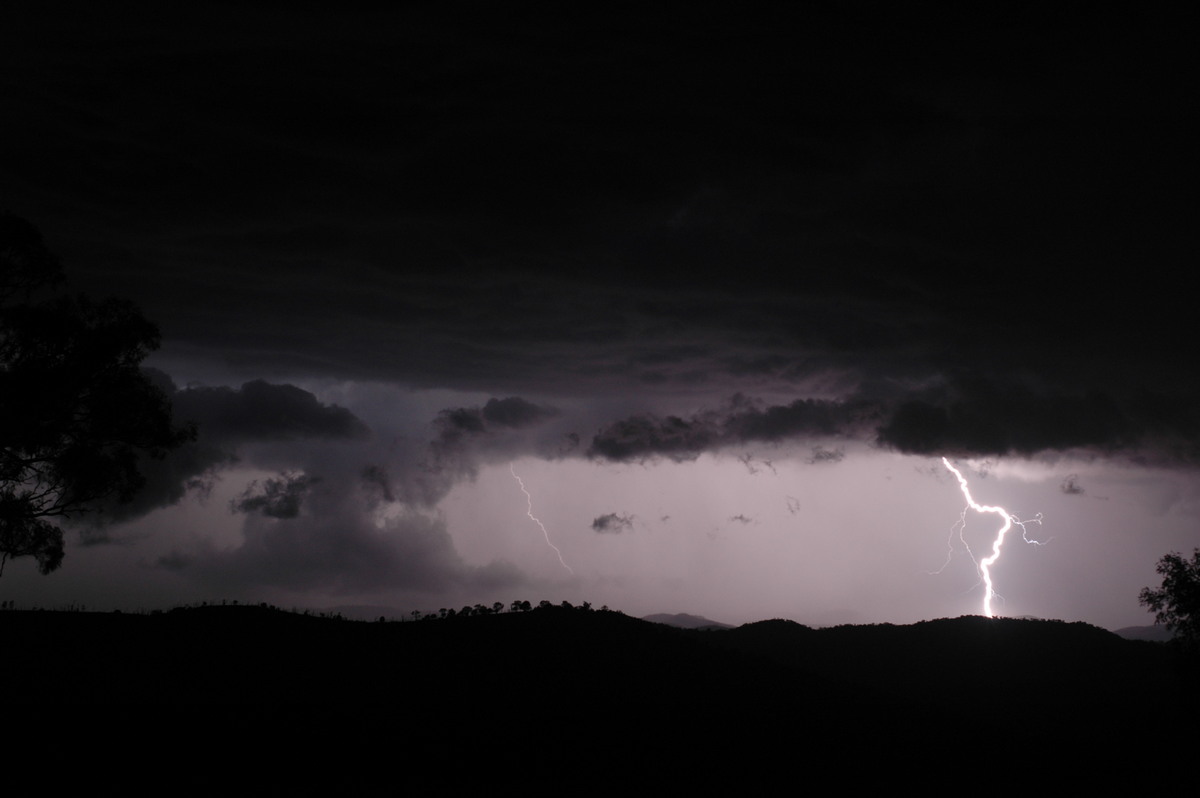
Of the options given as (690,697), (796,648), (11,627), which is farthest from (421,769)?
(796,648)

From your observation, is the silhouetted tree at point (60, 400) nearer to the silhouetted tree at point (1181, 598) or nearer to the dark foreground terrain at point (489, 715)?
the dark foreground terrain at point (489, 715)

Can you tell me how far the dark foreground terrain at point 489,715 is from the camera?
26.0 meters

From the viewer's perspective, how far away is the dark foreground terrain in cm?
2600

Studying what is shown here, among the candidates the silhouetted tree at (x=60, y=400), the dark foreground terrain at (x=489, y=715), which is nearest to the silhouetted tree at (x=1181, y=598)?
the dark foreground terrain at (x=489, y=715)

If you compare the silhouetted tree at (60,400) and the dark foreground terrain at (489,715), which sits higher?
the silhouetted tree at (60,400)

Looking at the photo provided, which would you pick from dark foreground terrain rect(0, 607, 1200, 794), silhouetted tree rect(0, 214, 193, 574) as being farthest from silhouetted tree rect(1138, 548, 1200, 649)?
silhouetted tree rect(0, 214, 193, 574)

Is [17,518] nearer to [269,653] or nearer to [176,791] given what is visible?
[269,653]

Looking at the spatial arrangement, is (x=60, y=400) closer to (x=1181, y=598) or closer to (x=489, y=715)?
(x=489, y=715)

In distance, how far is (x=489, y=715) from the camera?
110 feet

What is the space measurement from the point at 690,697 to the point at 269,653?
20.2 m

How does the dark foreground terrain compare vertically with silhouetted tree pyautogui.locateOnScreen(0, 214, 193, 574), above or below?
below

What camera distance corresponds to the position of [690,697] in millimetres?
41875

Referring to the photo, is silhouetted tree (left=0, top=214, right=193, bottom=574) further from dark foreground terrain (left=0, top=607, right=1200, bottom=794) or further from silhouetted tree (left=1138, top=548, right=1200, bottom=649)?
silhouetted tree (left=1138, top=548, right=1200, bottom=649)

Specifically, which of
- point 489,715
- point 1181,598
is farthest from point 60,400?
point 1181,598
